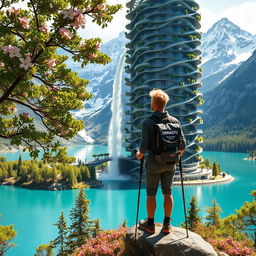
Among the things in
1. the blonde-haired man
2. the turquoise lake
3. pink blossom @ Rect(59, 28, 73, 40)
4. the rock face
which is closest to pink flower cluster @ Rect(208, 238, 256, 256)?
the rock face

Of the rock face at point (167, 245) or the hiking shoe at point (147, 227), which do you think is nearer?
the rock face at point (167, 245)

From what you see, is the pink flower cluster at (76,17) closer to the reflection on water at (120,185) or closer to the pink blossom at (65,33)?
the pink blossom at (65,33)

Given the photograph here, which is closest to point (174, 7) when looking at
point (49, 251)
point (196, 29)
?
point (196, 29)

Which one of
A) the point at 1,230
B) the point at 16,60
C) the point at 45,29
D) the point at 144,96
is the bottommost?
the point at 1,230

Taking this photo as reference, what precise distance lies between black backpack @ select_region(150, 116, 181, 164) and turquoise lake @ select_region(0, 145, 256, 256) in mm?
27007

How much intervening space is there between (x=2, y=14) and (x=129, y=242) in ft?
23.1

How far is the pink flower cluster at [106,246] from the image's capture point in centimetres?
841

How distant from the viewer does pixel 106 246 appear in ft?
28.4

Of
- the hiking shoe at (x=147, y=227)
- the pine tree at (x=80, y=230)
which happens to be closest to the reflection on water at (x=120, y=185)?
the pine tree at (x=80, y=230)

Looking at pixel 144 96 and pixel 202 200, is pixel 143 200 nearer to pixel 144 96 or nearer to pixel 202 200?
pixel 202 200

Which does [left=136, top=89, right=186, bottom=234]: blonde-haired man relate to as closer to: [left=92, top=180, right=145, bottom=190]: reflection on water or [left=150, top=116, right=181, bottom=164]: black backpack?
[left=150, top=116, right=181, bottom=164]: black backpack

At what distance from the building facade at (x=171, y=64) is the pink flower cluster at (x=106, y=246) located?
58.4 m

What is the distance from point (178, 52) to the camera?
2813 inches

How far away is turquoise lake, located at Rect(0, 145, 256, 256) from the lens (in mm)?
35403
